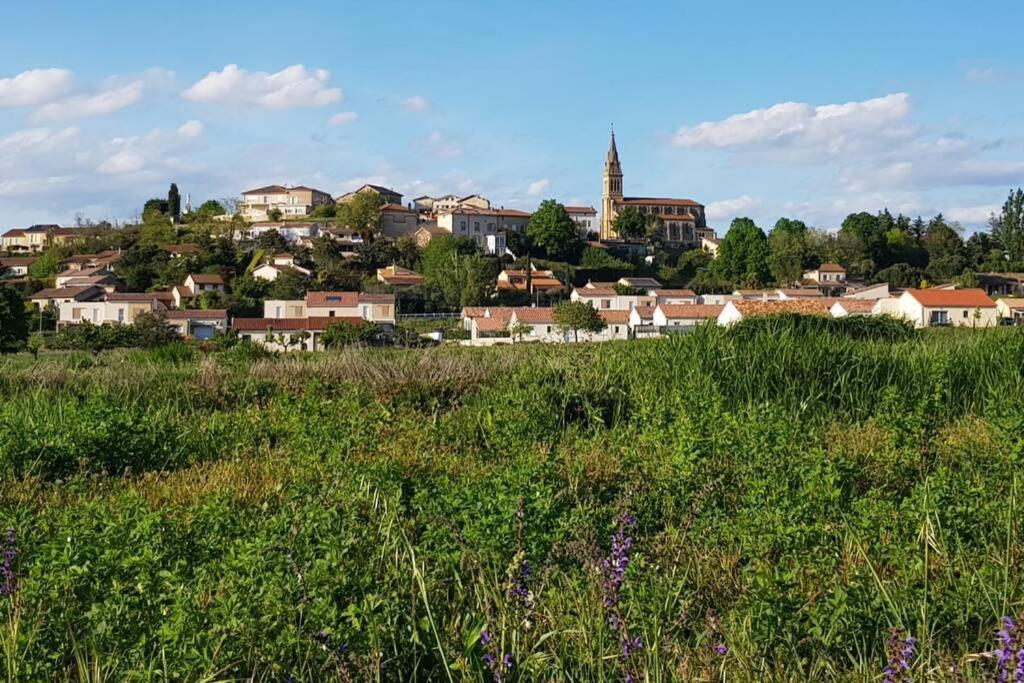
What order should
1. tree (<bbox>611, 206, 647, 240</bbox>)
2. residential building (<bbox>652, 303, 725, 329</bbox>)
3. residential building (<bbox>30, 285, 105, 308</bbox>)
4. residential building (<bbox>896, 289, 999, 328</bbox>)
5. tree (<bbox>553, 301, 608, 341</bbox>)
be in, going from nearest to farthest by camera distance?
residential building (<bbox>896, 289, 999, 328</bbox>)
tree (<bbox>553, 301, 608, 341</bbox>)
residential building (<bbox>652, 303, 725, 329</bbox>)
residential building (<bbox>30, 285, 105, 308</bbox>)
tree (<bbox>611, 206, 647, 240</bbox>)

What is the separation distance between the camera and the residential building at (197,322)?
58031 millimetres

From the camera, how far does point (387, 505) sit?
179 inches

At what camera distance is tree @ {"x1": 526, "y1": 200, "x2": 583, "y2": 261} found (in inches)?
3851

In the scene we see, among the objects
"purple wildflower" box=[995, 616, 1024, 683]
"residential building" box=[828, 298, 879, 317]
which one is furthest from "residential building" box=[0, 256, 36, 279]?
"purple wildflower" box=[995, 616, 1024, 683]

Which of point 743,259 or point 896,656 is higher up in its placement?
point 743,259

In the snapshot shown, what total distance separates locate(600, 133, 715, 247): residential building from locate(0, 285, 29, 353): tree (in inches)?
3383

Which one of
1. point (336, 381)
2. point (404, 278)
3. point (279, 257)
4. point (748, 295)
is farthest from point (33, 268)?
point (336, 381)

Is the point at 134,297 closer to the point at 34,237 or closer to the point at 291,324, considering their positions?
the point at 291,324

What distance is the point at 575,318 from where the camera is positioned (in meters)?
56.9

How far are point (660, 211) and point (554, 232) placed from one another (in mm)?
34779

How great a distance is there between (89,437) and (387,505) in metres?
2.92

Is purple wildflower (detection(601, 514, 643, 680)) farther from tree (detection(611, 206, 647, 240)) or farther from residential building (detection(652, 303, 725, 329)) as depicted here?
tree (detection(611, 206, 647, 240))

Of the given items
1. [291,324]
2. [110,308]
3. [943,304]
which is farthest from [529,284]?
[943,304]

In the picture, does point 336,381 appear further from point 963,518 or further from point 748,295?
point 748,295
